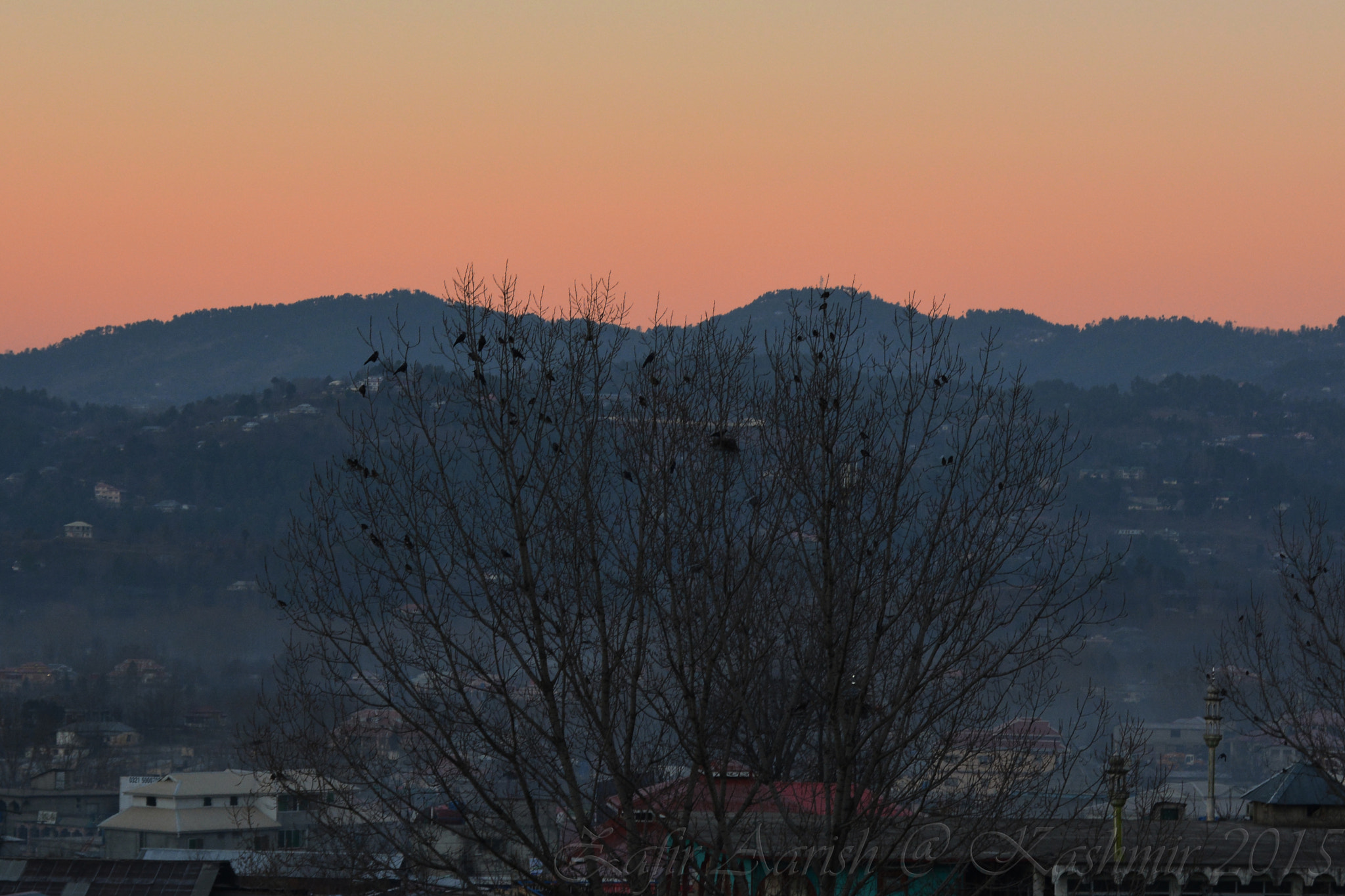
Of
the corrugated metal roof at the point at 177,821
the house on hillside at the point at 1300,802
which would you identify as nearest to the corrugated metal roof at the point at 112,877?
the house on hillside at the point at 1300,802

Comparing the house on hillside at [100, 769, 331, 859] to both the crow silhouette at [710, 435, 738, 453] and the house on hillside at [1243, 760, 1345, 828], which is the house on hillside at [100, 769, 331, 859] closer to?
the house on hillside at [1243, 760, 1345, 828]

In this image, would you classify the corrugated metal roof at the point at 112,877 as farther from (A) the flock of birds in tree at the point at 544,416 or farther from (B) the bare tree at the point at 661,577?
(A) the flock of birds in tree at the point at 544,416

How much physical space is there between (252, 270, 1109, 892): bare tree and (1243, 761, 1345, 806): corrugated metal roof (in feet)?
35.3

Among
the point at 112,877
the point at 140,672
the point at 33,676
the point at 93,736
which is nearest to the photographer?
the point at 112,877

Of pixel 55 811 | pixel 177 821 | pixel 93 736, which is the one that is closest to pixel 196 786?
pixel 177 821

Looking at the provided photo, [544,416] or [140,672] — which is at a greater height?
[544,416]

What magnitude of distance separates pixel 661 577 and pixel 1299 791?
1381cm

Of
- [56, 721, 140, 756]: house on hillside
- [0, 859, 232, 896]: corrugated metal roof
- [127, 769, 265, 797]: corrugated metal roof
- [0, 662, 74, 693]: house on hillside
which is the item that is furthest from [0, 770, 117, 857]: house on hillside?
→ [0, 662, 74, 693]: house on hillside

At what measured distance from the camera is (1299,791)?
2330cm

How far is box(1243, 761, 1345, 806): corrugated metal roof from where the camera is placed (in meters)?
23.1

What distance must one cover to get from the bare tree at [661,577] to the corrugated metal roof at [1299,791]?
35.3ft

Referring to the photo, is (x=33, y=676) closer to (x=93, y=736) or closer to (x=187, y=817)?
(x=93, y=736)

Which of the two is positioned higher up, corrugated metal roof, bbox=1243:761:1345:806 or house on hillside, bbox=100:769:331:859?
corrugated metal roof, bbox=1243:761:1345:806

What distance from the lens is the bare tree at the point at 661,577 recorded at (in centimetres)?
1236
